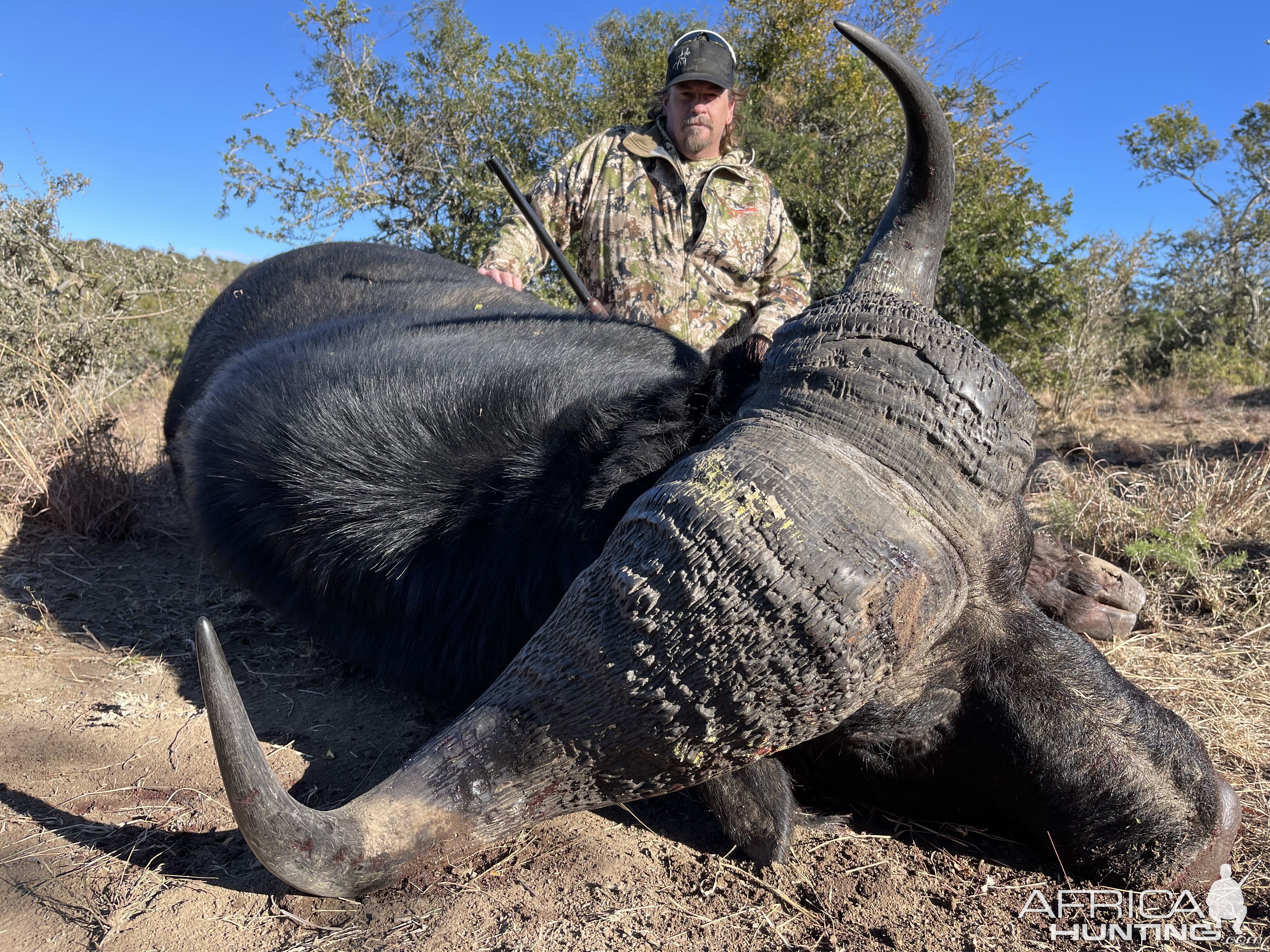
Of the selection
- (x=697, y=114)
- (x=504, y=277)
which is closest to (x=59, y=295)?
(x=504, y=277)

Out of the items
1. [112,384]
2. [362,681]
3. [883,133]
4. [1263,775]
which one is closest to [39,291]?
[112,384]

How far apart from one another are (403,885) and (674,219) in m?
4.27

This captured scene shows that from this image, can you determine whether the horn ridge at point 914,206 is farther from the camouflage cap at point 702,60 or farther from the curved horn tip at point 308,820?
the camouflage cap at point 702,60

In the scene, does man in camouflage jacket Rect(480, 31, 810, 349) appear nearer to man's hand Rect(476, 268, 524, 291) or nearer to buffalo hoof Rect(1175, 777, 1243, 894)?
man's hand Rect(476, 268, 524, 291)

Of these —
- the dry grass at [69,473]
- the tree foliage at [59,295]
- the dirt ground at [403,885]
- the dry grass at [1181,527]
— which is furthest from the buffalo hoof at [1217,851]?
the tree foliage at [59,295]

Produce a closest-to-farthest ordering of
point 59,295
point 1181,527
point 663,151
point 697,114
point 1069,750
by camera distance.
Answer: point 1069,750, point 1181,527, point 697,114, point 663,151, point 59,295

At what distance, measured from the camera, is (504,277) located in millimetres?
4516

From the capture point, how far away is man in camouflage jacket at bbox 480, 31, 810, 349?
201 inches

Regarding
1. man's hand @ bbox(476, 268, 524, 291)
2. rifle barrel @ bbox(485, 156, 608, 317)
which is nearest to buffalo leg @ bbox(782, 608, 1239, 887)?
rifle barrel @ bbox(485, 156, 608, 317)

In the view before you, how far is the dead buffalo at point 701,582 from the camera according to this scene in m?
1.37

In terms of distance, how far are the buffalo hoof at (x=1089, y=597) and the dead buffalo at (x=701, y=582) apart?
142 centimetres

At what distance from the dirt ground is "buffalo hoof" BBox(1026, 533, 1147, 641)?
0.91 ft

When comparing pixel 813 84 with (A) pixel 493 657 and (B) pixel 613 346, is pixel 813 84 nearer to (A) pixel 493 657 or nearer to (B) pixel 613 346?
(B) pixel 613 346

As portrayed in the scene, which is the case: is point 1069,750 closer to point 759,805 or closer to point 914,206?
point 759,805
